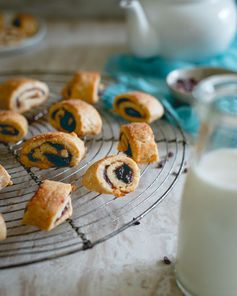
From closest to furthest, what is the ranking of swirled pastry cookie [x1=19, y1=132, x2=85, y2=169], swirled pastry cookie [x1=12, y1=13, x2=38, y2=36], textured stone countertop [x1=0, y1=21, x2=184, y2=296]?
textured stone countertop [x1=0, y1=21, x2=184, y2=296]
swirled pastry cookie [x1=19, y1=132, x2=85, y2=169]
swirled pastry cookie [x1=12, y1=13, x2=38, y2=36]

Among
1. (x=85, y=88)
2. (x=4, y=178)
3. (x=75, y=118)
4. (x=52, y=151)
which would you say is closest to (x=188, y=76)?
(x=85, y=88)

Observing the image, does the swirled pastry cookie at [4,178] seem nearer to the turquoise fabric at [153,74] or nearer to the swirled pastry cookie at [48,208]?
the swirled pastry cookie at [48,208]

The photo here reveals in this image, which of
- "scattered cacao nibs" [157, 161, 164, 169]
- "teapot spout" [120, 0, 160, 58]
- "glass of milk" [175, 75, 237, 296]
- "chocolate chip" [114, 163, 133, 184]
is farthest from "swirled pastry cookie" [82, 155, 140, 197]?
"teapot spout" [120, 0, 160, 58]

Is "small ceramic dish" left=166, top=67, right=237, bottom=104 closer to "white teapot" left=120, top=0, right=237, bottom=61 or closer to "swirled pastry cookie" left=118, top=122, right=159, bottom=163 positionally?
"white teapot" left=120, top=0, right=237, bottom=61

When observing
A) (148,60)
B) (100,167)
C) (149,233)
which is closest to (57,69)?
(148,60)

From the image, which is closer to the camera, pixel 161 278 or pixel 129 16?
pixel 161 278

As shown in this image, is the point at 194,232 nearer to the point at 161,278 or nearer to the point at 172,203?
the point at 161,278
